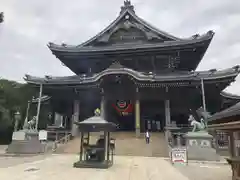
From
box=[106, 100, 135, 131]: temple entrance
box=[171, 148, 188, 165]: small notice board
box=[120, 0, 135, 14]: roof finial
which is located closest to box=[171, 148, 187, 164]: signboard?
box=[171, 148, 188, 165]: small notice board

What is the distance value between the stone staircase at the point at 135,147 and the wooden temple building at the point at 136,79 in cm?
167

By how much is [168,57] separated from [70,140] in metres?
13.6

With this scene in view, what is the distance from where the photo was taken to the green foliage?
25625 mm

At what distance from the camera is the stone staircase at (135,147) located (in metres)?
16.0

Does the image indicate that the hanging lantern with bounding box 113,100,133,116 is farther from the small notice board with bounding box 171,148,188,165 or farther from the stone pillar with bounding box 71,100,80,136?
the small notice board with bounding box 171,148,188,165

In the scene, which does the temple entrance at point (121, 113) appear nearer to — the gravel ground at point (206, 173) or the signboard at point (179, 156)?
the signboard at point (179, 156)

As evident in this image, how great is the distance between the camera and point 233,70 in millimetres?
19422

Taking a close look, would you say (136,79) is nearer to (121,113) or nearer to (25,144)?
(121,113)

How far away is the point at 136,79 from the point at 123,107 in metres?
3.80

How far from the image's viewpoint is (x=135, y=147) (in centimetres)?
1714

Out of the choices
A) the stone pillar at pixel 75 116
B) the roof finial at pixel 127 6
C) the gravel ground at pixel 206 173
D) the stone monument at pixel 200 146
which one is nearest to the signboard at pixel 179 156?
the gravel ground at pixel 206 173

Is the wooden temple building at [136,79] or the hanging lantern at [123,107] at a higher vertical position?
the wooden temple building at [136,79]

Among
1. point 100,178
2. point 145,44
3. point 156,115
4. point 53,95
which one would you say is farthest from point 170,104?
point 100,178

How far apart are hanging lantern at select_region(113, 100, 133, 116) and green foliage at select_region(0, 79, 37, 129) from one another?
12.2 m
